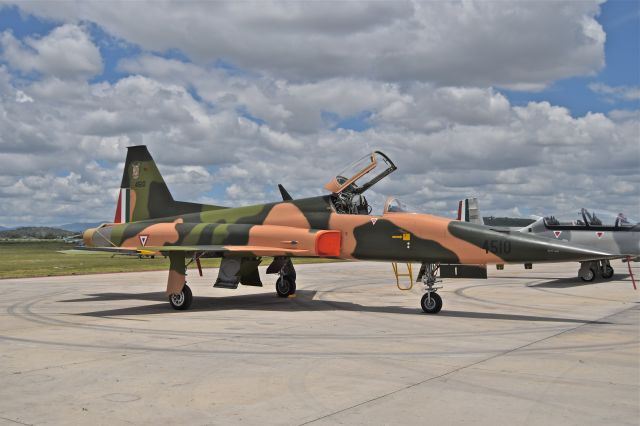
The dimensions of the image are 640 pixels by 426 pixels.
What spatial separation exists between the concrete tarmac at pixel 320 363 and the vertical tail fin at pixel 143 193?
3.47 meters

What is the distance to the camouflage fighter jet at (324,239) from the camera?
11.9 meters

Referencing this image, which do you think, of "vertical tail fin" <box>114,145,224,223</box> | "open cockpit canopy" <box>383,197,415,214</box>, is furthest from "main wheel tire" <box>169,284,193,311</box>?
"open cockpit canopy" <box>383,197,415,214</box>

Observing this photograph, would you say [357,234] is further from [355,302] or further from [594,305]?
[594,305]

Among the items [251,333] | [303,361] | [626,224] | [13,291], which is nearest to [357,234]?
[251,333]

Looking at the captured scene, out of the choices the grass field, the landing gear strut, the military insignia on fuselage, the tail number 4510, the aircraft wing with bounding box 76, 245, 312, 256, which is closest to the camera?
the tail number 4510

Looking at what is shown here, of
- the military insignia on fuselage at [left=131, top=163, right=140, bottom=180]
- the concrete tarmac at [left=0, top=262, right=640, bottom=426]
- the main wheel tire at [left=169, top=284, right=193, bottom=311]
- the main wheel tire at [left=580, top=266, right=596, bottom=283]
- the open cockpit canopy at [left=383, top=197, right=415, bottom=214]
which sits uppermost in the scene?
the military insignia on fuselage at [left=131, top=163, right=140, bottom=180]

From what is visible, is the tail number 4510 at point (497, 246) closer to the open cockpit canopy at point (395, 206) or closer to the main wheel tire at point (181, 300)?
the open cockpit canopy at point (395, 206)

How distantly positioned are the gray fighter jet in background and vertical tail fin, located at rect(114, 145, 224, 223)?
13.7 m

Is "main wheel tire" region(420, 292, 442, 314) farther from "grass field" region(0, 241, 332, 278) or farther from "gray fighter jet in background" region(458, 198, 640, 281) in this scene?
"gray fighter jet in background" region(458, 198, 640, 281)

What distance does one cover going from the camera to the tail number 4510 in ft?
38.0

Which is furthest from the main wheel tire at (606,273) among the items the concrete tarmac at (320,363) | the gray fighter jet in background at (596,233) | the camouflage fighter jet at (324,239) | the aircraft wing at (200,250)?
the aircraft wing at (200,250)

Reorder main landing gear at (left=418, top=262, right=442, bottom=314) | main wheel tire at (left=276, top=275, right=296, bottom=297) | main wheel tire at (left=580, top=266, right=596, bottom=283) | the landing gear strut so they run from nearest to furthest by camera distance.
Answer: main landing gear at (left=418, top=262, right=442, bottom=314) < main wheel tire at (left=276, top=275, right=296, bottom=297) < main wheel tire at (left=580, top=266, right=596, bottom=283) < the landing gear strut

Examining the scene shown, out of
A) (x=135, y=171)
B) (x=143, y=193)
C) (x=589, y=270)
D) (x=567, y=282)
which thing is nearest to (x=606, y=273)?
(x=589, y=270)

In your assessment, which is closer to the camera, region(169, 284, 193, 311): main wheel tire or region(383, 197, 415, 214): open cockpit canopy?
region(383, 197, 415, 214): open cockpit canopy
